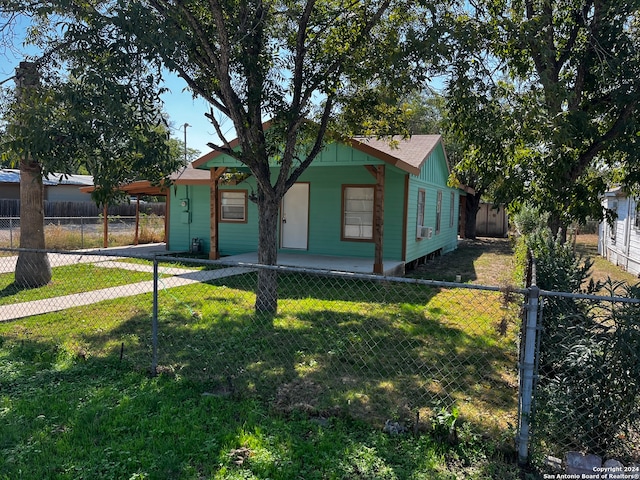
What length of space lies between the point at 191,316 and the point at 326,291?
9.78 feet

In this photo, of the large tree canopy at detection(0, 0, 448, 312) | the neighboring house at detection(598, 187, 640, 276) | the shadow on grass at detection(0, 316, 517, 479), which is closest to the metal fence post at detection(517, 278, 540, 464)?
the shadow on grass at detection(0, 316, 517, 479)

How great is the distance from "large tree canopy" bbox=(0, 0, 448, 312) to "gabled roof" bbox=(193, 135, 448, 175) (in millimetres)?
1937

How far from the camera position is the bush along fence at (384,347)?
2.94m

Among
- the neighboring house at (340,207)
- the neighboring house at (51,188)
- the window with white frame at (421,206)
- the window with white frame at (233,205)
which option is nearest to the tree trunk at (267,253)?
the neighboring house at (340,207)

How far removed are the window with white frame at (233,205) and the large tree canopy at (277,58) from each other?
6505mm

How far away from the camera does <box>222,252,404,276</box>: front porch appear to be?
10.2 metres

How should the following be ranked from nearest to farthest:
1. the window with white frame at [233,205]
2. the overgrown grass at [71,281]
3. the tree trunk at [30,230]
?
1. the overgrown grass at [71,281]
2. the tree trunk at [30,230]
3. the window with white frame at [233,205]

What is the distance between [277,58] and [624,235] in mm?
12129

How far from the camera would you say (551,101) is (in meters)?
4.84

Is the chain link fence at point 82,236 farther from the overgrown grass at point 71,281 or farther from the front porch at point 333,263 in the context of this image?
the front porch at point 333,263

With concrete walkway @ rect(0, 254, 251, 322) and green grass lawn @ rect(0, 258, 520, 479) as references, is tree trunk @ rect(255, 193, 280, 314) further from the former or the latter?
concrete walkway @ rect(0, 254, 251, 322)

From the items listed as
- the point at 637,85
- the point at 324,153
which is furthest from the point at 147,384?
the point at 324,153

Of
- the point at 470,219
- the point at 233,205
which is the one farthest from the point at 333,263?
the point at 470,219

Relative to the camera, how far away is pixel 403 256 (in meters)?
11.5
